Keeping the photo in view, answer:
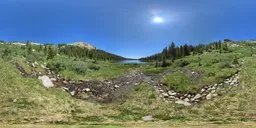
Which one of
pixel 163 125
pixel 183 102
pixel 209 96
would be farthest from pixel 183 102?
pixel 163 125

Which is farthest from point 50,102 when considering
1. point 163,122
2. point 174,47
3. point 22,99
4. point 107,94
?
point 174,47

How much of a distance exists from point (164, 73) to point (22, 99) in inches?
950

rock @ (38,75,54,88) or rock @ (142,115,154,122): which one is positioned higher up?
rock @ (38,75,54,88)

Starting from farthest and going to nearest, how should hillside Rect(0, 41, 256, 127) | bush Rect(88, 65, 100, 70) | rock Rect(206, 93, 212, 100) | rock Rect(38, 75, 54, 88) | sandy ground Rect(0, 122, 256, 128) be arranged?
bush Rect(88, 65, 100, 70), rock Rect(38, 75, 54, 88), rock Rect(206, 93, 212, 100), hillside Rect(0, 41, 256, 127), sandy ground Rect(0, 122, 256, 128)

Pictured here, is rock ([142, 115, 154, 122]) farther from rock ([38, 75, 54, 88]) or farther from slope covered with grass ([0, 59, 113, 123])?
rock ([38, 75, 54, 88])

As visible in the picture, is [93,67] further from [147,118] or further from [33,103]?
[147,118]

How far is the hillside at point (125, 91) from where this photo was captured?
45.8 metres

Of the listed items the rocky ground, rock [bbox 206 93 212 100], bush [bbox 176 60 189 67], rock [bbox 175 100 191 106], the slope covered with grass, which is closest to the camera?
the slope covered with grass

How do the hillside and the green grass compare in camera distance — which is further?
the green grass

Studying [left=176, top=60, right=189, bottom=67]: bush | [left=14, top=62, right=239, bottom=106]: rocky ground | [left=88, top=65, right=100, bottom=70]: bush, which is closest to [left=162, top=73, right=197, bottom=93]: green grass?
[left=14, top=62, right=239, bottom=106]: rocky ground

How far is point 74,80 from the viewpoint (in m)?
61.4

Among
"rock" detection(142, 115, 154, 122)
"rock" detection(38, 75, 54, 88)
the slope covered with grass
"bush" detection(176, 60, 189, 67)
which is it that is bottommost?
"rock" detection(142, 115, 154, 122)

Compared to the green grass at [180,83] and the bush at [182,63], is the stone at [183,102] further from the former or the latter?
the bush at [182,63]

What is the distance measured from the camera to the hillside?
45812 mm
